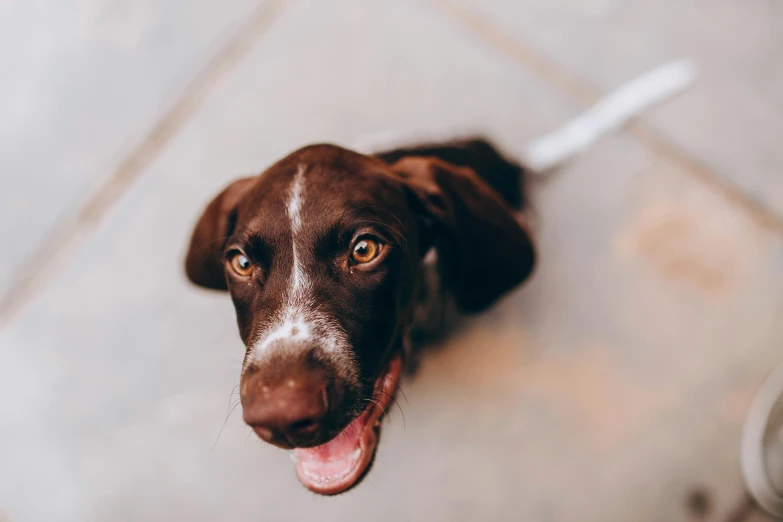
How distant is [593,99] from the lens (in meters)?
2.95

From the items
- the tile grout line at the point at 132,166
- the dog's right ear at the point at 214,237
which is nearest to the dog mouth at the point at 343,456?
the dog's right ear at the point at 214,237

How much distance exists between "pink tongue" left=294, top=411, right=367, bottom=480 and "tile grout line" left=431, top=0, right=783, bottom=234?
2.02 m

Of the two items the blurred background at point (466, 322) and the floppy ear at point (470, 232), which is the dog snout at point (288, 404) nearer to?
the floppy ear at point (470, 232)

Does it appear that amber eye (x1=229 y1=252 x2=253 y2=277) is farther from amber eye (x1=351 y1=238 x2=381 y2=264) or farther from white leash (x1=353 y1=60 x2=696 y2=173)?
white leash (x1=353 y1=60 x2=696 y2=173)

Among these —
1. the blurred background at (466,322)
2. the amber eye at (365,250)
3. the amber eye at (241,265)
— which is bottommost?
the blurred background at (466,322)

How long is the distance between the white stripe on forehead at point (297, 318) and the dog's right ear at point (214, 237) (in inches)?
15.5

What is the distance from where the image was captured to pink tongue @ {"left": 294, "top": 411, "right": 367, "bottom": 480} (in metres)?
1.81

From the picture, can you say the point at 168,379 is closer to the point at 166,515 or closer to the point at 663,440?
the point at 166,515

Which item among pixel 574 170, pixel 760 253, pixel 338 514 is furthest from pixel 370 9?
pixel 338 514

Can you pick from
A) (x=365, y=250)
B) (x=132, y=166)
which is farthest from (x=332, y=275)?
(x=132, y=166)

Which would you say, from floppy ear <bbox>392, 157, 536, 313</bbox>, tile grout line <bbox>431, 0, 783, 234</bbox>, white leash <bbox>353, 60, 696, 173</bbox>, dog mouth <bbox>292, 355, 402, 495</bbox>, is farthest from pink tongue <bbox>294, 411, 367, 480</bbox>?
tile grout line <bbox>431, 0, 783, 234</bbox>

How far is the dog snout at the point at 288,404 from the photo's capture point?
55.4 inches

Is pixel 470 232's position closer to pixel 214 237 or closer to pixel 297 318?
pixel 297 318

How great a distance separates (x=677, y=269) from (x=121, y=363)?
261 cm
